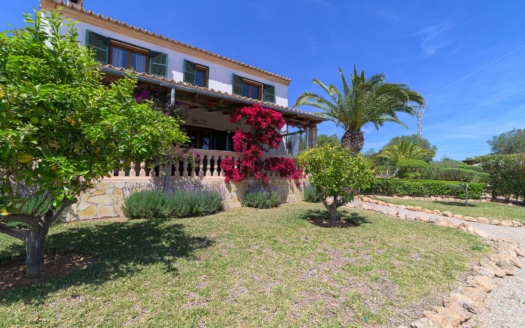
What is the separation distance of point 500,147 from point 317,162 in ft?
160

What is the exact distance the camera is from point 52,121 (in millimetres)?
2500

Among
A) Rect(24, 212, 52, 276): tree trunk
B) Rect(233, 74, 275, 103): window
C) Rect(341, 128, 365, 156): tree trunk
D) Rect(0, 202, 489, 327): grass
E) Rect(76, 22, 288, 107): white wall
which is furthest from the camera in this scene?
Rect(341, 128, 365, 156): tree trunk

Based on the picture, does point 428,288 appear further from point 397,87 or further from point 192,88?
point 397,87

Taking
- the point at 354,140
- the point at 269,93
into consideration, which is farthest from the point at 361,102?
the point at 269,93

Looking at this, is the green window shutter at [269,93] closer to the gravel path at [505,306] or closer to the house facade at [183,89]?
the house facade at [183,89]

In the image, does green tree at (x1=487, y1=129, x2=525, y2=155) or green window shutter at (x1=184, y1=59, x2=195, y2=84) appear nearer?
green window shutter at (x1=184, y1=59, x2=195, y2=84)

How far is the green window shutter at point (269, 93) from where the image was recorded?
13.9m

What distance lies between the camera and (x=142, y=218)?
6.39 m

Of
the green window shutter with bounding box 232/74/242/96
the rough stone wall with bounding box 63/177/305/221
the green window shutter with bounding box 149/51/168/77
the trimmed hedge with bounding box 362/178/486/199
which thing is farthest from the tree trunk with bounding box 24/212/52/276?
Result: the trimmed hedge with bounding box 362/178/486/199

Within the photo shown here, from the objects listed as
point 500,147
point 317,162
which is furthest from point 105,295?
point 500,147

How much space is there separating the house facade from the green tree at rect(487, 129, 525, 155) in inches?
1595

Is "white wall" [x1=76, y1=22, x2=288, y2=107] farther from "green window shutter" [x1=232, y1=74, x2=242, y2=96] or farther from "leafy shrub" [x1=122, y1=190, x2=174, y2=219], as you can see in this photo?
"leafy shrub" [x1=122, y1=190, x2=174, y2=219]

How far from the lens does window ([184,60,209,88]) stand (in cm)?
1120

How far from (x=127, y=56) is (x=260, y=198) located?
831 cm
